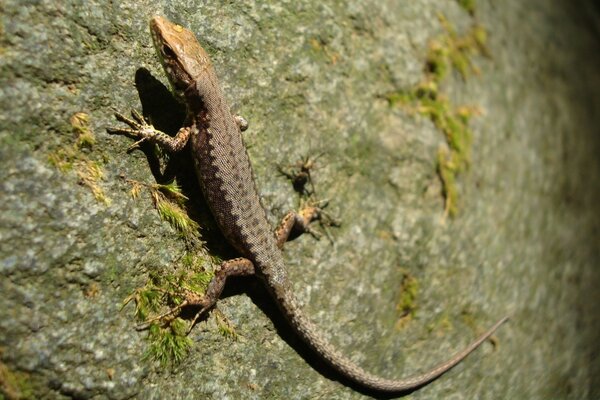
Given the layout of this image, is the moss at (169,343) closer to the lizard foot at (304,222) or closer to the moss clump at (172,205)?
the moss clump at (172,205)

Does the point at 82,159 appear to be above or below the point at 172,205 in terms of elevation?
above

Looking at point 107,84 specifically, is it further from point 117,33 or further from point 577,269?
point 577,269

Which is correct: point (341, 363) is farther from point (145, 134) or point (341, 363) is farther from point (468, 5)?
point (468, 5)

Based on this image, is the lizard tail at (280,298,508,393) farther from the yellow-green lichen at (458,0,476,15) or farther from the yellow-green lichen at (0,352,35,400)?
the yellow-green lichen at (458,0,476,15)

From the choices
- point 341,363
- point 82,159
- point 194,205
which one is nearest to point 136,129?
point 82,159

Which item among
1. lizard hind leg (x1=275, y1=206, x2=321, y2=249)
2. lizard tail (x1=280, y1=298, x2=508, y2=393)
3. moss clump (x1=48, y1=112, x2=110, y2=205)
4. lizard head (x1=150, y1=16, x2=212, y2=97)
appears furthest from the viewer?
lizard hind leg (x1=275, y1=206, x2=321, y2=249)

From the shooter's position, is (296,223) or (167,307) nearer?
(167,307)

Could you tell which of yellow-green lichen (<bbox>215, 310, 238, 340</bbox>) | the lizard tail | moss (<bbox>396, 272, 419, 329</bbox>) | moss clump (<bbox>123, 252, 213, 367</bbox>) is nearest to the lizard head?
moss clump (<bbox>123, 252, 213, 367</bbox>)
